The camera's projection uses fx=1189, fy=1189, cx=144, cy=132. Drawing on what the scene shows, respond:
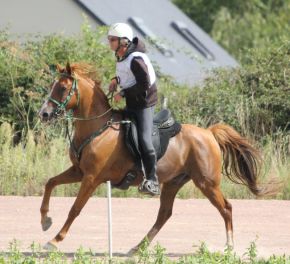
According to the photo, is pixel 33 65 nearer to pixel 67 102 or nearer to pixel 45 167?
pixel 45 167

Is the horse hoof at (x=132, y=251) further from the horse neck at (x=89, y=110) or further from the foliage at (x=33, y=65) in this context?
the foliage at (x=33, y=65)

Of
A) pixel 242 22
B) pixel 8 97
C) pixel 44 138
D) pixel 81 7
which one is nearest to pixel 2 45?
pixel 8 97

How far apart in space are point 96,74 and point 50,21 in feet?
94.3

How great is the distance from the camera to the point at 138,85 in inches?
539

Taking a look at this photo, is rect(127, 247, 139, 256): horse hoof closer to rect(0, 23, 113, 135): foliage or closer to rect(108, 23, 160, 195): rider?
rect(108, 23, 160, 195): rider

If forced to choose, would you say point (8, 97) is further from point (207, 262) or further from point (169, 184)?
point (207, 262)

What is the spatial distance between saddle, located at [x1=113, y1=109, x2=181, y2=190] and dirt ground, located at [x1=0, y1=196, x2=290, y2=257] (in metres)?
0.87

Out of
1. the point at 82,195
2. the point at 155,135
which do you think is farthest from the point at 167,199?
the point at 82,195

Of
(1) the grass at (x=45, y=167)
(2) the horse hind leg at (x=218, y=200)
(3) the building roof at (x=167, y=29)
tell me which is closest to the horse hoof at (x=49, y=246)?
(2) the horse hind leg at (x=218, y=200)

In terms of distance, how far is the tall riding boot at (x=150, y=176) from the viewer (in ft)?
45.5

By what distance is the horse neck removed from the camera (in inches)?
541

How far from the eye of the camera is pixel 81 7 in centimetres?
4250

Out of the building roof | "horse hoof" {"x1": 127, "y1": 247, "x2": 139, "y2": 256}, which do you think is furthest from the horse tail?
the building roof

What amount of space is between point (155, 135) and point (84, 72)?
3.70 feet
